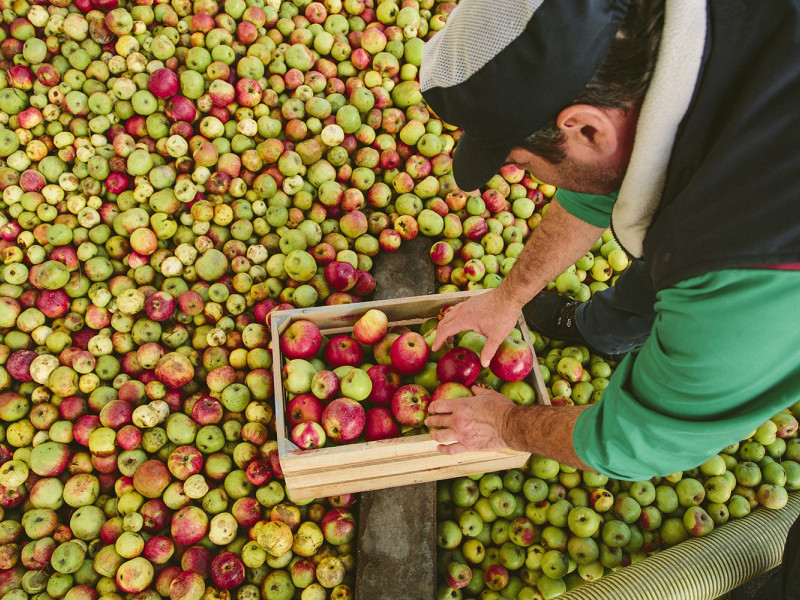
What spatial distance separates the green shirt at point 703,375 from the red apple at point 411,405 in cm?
93

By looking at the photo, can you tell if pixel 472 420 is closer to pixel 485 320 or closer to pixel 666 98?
pixel 485 320

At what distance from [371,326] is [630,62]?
1.61 metres

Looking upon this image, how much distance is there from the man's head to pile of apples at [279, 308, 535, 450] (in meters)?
1.17

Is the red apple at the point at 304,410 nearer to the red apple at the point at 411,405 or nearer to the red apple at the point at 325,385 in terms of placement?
the red apple at the point at 325,385

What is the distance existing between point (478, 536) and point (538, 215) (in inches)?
92.0

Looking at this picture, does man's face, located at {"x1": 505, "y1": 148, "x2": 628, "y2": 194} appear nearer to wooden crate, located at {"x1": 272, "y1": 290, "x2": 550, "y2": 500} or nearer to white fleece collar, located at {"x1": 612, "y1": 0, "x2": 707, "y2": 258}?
white fleece collar, located at {"x1": 612, "y1": 0, "x2": 707, "y2": 258}

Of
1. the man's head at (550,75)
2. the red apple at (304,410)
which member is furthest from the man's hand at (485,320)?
the man's head at (550,75)

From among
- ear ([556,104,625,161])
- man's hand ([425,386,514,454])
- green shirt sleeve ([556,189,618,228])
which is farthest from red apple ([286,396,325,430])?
ear ([556,104,625,161])

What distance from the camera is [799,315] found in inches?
38.9

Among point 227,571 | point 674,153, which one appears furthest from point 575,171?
point 227,571

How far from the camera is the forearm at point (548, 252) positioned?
2076 mm

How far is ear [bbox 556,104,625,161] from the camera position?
110 cm

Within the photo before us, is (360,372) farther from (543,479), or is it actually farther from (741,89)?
(741,89)

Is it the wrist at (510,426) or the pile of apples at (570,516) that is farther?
the pile of apples at (570,516)
